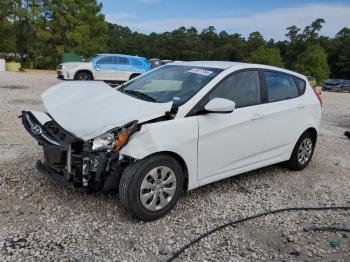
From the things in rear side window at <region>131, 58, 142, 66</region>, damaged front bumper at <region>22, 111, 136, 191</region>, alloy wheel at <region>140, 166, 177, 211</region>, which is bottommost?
alloy wheel at <region>140, 166, 177, 211</region>

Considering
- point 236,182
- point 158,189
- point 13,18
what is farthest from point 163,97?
point 13,18

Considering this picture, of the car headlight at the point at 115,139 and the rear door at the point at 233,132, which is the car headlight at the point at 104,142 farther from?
the rear door at the point at 233,132

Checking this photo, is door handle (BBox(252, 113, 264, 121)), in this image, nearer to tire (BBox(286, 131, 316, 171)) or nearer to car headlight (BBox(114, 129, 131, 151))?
tire (BBox(286, 131, 316, 171))

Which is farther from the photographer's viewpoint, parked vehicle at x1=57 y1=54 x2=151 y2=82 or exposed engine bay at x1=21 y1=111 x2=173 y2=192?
parked vehicle at x1=57 y1=54 x2=151 y2=82

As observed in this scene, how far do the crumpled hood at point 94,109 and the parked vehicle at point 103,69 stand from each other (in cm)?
1393

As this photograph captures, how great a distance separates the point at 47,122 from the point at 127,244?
163cm

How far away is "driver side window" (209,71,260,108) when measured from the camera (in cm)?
430

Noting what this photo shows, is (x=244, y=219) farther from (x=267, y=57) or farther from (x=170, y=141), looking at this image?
(x=267, y=57)

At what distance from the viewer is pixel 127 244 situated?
337cm

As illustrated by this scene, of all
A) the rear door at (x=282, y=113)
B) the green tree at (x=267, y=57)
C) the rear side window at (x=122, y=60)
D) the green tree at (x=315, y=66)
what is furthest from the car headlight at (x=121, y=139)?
the green tree at (x=267, y=57)

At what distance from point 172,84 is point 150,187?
1414 millimetres

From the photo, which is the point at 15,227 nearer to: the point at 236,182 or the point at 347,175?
the point at 236,182

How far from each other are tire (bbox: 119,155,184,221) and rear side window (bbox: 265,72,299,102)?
1841 millimetres

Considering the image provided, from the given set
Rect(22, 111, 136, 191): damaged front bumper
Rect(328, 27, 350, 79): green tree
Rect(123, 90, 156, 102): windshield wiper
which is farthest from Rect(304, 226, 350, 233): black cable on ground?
Rect(328, 27, 350, 79): green tree
